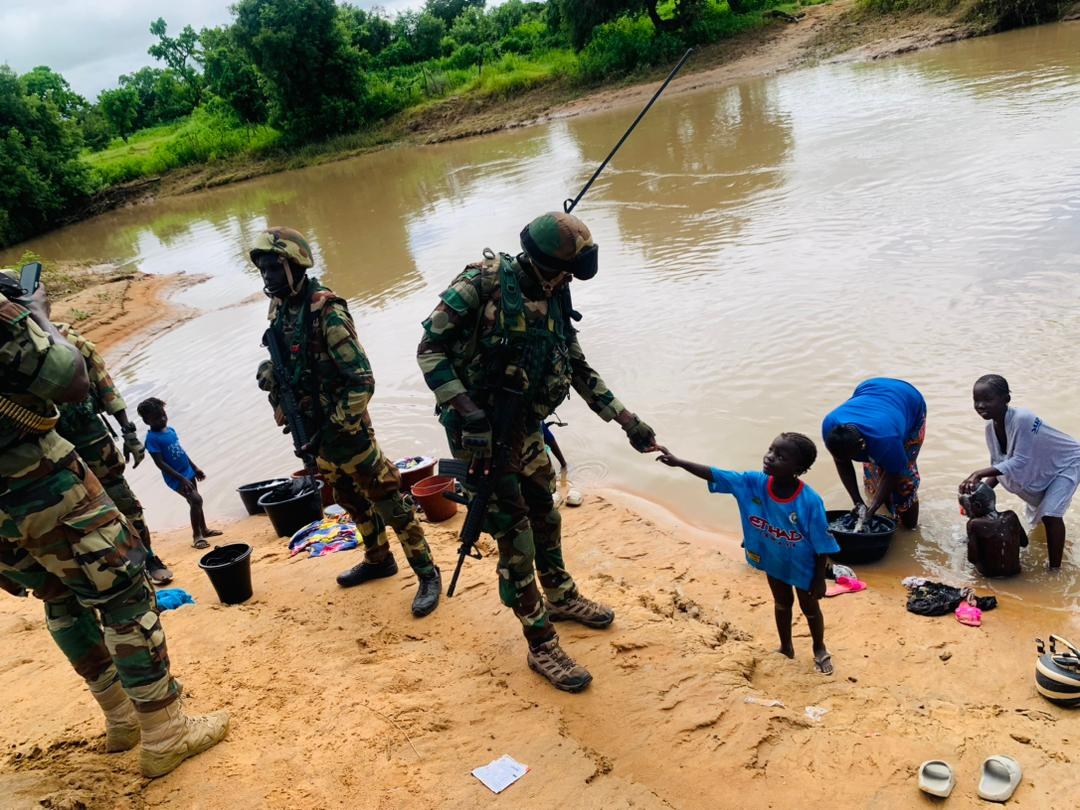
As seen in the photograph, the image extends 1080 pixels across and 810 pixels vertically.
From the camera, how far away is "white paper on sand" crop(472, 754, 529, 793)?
299 cm

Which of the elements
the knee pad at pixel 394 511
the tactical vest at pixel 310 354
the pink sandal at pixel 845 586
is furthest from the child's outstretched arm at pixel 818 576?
the tactical vest at pixel 310 354

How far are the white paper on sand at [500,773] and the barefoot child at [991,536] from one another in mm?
3313

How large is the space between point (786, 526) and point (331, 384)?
97.1 inches

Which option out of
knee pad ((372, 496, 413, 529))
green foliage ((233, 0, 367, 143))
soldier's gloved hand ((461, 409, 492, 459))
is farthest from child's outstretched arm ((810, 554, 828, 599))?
green foliage ((233, 0, 367, 143))

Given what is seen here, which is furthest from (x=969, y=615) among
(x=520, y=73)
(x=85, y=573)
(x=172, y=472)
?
(x=520, y=73)

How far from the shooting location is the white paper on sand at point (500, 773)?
9.81 feet

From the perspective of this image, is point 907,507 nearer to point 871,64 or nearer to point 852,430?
point 852,430

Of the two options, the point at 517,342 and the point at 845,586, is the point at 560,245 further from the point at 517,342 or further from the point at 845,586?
the point at 845,586

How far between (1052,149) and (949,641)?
11.3m

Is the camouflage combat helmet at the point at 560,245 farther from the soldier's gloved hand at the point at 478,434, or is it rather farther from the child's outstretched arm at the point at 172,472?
the child's outstretched arm at the point at 172,472

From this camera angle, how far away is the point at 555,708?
11.4 feet

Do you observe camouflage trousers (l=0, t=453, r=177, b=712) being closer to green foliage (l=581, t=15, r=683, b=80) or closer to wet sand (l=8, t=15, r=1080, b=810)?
wet sand (l=8, t=15, r=1080, b=810)

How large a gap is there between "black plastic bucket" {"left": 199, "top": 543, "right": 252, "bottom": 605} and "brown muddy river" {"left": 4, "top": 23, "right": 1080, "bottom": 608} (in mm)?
2896

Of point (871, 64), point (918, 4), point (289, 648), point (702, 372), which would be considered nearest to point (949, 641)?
point (289, 648)
